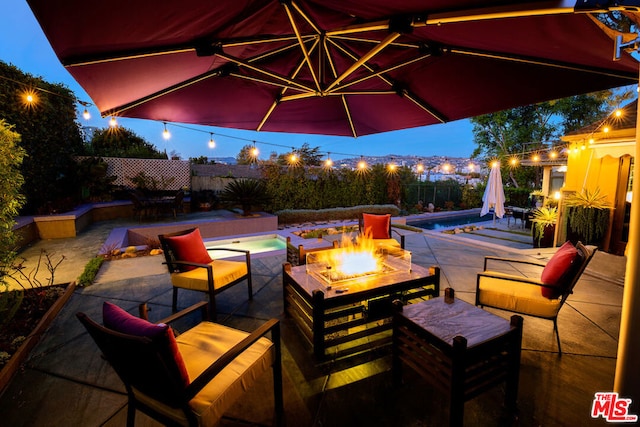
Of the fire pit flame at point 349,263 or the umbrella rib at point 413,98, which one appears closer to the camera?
the umbrella rib at point 413,98

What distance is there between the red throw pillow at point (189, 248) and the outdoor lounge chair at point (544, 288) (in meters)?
3.10

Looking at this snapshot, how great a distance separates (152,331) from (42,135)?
28.6 ft

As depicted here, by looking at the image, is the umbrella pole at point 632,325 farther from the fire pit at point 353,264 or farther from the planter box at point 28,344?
the planter box at point 28,344

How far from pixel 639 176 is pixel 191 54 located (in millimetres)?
2793

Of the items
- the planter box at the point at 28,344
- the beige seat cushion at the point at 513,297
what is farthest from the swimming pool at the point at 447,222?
the planter box at the point at 28,344

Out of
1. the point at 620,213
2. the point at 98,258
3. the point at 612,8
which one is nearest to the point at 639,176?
the point at 612,8

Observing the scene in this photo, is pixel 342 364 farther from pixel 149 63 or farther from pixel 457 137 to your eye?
pixel 457 137

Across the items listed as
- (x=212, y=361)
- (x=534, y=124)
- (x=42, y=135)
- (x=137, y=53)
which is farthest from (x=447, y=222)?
(x=42, y=135)

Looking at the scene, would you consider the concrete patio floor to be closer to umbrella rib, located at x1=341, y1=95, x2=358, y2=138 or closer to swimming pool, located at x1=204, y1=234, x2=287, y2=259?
umbrella rib, located at x1=341, y1=95, x2=358, y2=138

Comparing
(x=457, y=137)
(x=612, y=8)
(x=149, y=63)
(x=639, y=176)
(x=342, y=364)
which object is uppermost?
(x=457, y=137)

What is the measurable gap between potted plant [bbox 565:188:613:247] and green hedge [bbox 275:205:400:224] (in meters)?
6.41

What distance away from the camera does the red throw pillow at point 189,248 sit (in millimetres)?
3166

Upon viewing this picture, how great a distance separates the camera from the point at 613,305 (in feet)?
11.0

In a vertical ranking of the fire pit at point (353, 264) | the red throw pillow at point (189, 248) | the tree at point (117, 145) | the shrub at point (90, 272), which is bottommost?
the shrub at point (90, 272)
